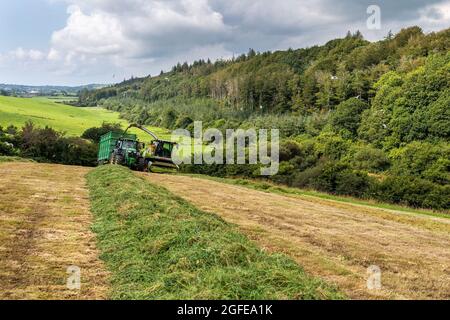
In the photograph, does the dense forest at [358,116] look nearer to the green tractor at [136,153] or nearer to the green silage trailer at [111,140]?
the green silage trailer at [111,140]

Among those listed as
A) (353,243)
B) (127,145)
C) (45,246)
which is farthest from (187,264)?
(127,145)

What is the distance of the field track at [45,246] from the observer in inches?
257

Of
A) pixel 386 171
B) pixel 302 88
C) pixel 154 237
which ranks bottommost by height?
pixel 386 171

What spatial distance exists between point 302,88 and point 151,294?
313ft

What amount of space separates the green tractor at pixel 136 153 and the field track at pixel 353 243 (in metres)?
12.2

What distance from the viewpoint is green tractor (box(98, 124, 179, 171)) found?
32.1 metres

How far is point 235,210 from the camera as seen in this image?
1695 centimetres

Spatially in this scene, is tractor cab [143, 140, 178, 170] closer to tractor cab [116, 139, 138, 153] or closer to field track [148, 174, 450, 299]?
tractor cab [116, 139, 138, 153]

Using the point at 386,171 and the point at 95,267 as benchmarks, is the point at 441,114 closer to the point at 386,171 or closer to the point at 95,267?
the point at 386,171

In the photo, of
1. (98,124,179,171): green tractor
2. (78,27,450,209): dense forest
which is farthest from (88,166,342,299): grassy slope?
(78,27,450,209): dense forest

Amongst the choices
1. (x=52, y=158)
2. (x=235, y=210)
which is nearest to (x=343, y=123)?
(x=52, y=158)

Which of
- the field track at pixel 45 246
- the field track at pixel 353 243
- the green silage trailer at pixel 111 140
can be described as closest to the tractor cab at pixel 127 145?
Answer: the green silage trailer at pixel 111 140

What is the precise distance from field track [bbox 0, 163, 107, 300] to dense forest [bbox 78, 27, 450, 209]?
28.3 meters

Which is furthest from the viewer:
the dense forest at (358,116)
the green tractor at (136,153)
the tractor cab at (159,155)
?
the dense forest at (358,116)
